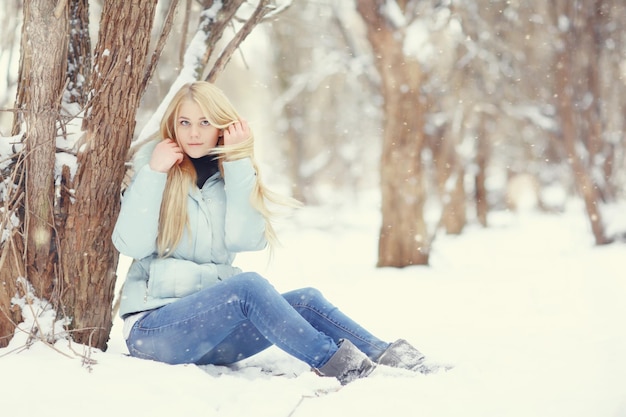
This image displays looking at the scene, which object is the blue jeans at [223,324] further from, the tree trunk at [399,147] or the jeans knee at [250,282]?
the tree trunk at [399,147]

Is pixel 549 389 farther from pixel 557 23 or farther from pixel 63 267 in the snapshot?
pixel 557 23

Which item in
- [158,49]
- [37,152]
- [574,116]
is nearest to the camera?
[37,152]

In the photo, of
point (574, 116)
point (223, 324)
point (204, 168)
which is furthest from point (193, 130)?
point (574, 116)

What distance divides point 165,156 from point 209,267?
498mm

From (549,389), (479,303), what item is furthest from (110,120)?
(479,303)

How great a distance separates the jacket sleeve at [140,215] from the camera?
262 cm

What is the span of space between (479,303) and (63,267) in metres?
3.37

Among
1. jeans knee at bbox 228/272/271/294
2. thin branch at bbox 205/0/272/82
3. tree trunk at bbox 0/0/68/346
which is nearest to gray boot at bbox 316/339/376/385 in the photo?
jeans knee at bbox 228/272/271/294

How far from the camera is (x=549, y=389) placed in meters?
2.30

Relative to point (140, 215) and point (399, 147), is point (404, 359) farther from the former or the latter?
point (399, 147)

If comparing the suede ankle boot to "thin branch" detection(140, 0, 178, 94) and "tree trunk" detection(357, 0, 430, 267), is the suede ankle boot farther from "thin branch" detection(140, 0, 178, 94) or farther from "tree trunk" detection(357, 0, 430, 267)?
"tree trunk" detection(357, 0, 430, 267)

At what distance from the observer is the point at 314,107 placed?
19.1 meters

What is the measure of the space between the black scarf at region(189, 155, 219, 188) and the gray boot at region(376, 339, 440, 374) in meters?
1.08

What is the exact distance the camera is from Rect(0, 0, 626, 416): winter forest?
8.64ft
